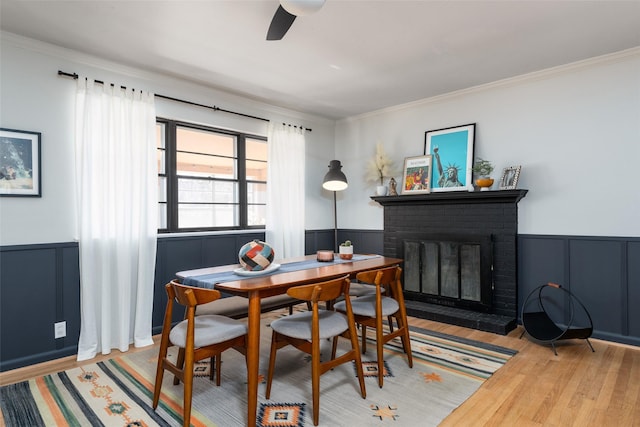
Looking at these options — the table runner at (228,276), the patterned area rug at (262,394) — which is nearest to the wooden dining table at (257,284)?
the table runner at (228,276)

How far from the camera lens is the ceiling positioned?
2465 millimetres

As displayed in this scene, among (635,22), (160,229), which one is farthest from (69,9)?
(635,22)

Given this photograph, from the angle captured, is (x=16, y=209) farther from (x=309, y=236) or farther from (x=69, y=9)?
(x=309, y=236)

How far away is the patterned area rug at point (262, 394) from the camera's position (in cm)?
210

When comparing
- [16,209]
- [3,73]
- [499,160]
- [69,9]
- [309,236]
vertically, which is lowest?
[309,236]

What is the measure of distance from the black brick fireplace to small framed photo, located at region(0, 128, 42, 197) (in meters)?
3.56

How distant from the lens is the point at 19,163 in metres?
2.82

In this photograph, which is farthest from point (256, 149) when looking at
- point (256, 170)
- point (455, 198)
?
point (455, 198)

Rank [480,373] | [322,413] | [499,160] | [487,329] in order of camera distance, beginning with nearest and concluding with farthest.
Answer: [322,413] < [480,373] < [487,329] < [499,160]

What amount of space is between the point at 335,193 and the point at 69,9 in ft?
11.8

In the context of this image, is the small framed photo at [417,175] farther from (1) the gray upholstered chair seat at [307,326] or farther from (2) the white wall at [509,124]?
(1) the gray upholstered chair seat at [307,326]

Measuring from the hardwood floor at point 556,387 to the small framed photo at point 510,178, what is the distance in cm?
148

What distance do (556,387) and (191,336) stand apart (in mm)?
2354

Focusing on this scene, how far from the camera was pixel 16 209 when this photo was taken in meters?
2.82
